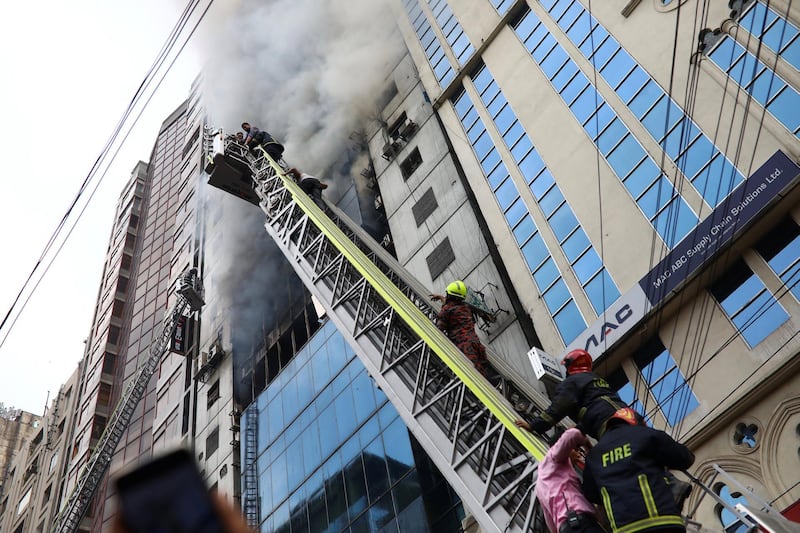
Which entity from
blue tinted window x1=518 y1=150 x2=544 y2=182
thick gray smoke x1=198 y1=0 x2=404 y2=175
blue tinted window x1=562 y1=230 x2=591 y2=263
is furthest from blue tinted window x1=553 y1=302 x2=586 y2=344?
thick gray smoke x1=198 y1=0 x2=404 y2=175

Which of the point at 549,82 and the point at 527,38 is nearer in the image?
the point at 549,82

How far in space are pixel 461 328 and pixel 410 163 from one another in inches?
481

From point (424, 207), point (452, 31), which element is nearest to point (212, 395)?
point (424, 207)

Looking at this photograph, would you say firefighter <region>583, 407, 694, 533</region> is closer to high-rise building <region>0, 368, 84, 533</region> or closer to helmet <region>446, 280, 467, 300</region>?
helmet <region>446, 280, 467, 300</region>

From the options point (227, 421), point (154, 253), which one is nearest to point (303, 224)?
point (227, 421)

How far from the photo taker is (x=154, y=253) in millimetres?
42156

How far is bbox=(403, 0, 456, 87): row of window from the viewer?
22.3 metres

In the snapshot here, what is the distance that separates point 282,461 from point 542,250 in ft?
33.0

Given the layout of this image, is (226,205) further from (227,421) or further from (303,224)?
(303,224)

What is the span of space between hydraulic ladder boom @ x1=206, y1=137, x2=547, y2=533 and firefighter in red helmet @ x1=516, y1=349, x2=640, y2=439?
0.45 metres

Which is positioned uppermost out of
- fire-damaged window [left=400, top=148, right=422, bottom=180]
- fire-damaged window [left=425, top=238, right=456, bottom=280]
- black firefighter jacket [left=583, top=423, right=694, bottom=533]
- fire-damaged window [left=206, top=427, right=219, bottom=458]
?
fire-damaged window [left=400, top=148, right=422, bottom=180]

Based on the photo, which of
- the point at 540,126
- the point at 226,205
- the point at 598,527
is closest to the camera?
the point at 598,527

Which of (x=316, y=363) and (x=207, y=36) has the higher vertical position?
(x=207, y=36)

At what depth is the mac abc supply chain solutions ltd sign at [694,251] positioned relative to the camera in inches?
448
